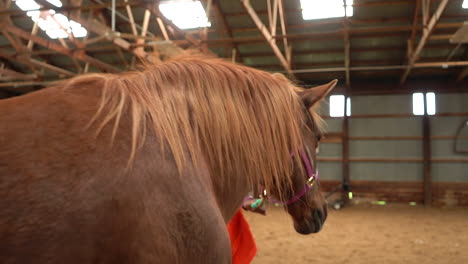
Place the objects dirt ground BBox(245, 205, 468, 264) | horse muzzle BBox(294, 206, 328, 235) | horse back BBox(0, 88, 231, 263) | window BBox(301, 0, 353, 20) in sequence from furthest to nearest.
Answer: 1. window BBox(301, 0, 353, 20)
2. dirt ground BBox(245, 205, 468, 264)
3. horse muzzle BBox(294, 206, 328, 235)
4. horse back BBox(0, 88, 231, 263)

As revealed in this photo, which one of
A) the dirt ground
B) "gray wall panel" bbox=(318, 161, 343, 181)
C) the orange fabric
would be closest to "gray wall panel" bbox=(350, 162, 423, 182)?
"gray wall panel" bbox=(318, 161, 343, 181)

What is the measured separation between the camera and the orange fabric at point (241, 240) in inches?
80.7

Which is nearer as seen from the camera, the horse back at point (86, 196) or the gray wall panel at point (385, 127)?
the horse back at point (86, 196)

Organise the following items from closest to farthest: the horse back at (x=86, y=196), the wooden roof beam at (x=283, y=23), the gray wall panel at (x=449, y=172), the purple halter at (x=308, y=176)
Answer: the horse back at (x=86, y=196), the purple halter at (x=308, y=176), the wooden roof beam at (x=283, y=23), the gray wall panel at (x=449, y=172)

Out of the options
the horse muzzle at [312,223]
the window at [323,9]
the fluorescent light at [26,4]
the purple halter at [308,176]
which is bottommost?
the horse muzzle at [312,223]

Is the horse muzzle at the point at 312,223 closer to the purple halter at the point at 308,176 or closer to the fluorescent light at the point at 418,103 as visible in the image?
the purple halter at the point at 308,176

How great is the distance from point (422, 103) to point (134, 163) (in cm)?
990

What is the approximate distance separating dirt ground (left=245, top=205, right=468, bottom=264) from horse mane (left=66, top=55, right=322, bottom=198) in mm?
3590

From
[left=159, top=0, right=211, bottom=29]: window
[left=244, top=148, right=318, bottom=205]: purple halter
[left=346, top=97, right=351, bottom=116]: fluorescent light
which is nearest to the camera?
[left=244, top=148, right=318, bottom=205]: purple halter

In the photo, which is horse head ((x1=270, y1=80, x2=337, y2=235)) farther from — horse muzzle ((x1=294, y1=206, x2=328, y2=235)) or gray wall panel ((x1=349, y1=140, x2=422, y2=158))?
gray wall panel ((x1=349, y1=140, x2=422, y2=158))

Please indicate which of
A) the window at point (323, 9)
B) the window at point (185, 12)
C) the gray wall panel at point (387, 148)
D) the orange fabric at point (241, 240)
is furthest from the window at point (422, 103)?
the orange fabric at point (241, 240)

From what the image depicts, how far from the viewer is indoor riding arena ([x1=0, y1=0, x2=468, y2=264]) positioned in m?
0.57

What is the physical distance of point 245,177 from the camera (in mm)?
955

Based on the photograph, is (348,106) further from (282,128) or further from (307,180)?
(282,128)
